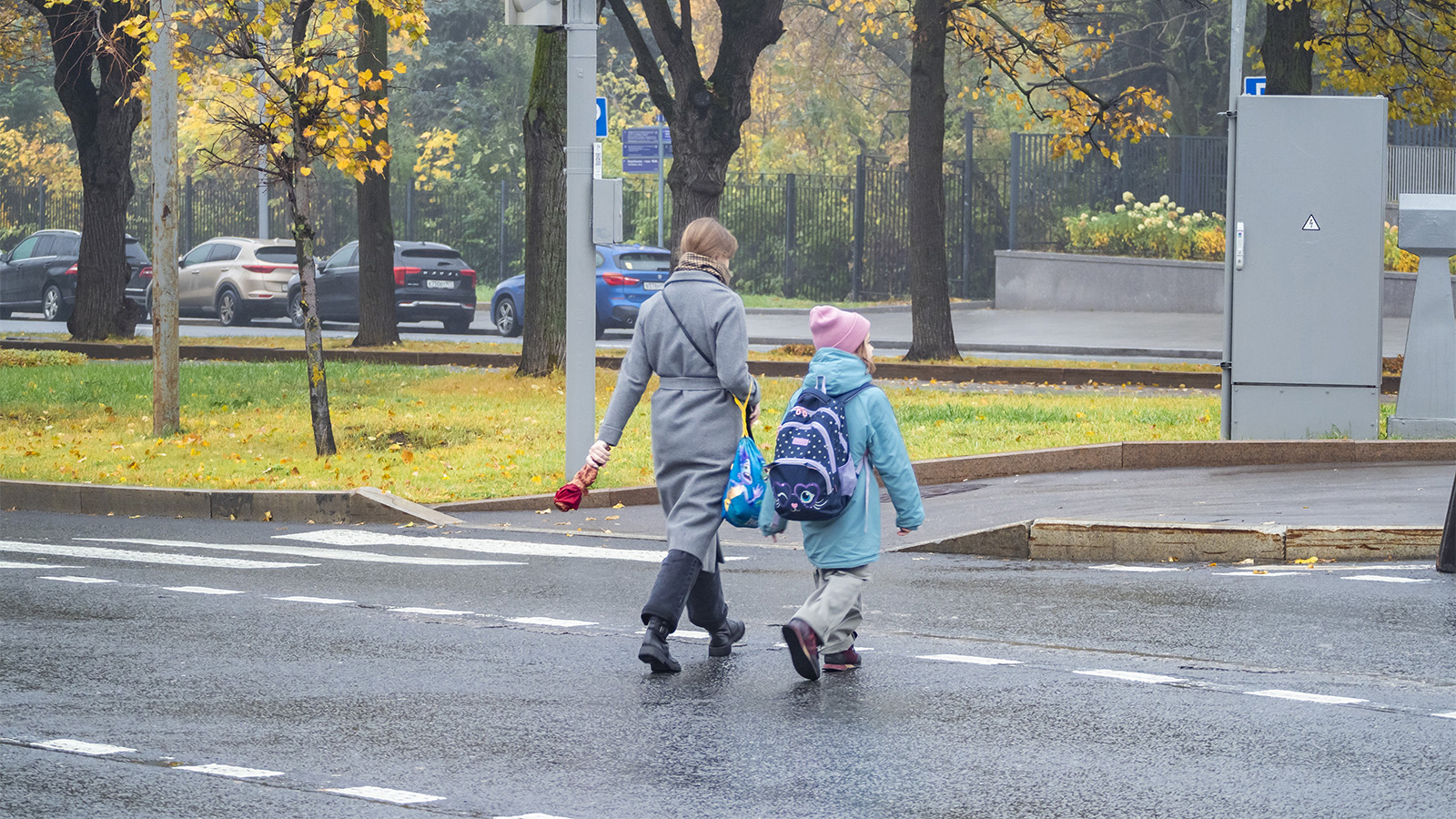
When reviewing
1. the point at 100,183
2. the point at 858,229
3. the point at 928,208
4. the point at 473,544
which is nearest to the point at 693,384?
the point at 473,544

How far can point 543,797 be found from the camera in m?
5.04

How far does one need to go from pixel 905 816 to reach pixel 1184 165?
99.7 feet

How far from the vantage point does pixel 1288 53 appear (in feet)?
A: 65.0

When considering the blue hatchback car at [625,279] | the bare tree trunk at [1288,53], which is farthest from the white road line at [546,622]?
the blue hatchback car at [625,279]

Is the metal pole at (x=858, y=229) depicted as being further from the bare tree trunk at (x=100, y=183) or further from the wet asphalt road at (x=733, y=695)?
the wet asphalt road at (x=733, y=695)

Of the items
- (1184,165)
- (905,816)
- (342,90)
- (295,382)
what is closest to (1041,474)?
(342,90)

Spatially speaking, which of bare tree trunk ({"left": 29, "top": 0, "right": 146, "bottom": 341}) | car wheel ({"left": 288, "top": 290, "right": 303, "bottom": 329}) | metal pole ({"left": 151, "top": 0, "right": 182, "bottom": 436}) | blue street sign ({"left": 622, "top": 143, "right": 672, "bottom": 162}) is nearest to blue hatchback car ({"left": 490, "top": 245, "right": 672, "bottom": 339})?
blue street sign ({"left": 622, "top": 143, "right": 672, "bottom": 162})

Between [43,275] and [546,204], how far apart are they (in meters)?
20.9

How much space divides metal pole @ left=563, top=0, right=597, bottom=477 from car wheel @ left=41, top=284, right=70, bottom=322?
26155mm

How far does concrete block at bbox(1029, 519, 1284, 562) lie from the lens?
9.48 meters

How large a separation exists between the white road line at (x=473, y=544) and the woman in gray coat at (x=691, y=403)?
9.55ft

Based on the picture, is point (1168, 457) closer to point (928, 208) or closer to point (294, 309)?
point (928, 208)

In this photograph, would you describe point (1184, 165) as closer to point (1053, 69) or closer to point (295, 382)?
point (1053, 69)

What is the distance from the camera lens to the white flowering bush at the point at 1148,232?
32.2 metres
